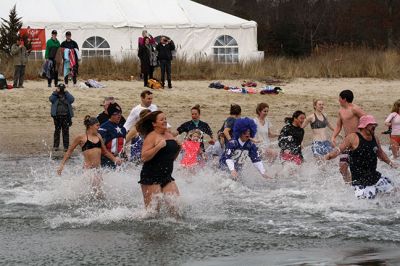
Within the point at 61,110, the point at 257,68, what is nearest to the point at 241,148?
the point at 61,110

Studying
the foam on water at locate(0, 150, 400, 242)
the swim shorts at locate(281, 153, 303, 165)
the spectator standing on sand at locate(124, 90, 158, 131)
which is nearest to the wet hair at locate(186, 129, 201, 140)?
the foam on water at locate(0, 150, 400, 242)

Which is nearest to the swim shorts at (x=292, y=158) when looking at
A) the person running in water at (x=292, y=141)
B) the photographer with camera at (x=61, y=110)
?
the person running in water at (x=292, y=141)

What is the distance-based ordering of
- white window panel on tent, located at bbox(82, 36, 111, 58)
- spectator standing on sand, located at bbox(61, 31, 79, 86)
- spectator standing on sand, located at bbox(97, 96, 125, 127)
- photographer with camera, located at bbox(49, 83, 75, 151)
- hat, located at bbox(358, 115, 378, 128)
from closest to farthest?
hat, located at bbox(358, 115, 378, 128), spectator standing on sand, located at bbox(97, 96, 125, 127), photographer with camera, located at bbox(49, 83, 75, 151), spectator standing on sand, located at bbox(61, 31, 79, 86), white window panel on tent, located at bbox(82, 36, 111, 58)

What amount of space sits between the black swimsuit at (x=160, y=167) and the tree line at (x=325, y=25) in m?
33.0

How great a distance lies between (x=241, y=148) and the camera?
13273 mm

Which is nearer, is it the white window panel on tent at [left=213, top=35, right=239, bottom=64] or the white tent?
the white tent

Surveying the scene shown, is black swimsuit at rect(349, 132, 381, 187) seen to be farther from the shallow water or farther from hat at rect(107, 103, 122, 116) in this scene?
hat at rect(107, 103, 122, 116)

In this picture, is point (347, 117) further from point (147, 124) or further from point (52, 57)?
point (52, 57)

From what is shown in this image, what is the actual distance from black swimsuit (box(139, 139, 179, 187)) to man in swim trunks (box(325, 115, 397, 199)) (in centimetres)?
217

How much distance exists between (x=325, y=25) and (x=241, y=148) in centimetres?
3884

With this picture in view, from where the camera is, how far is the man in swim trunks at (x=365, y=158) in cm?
1109

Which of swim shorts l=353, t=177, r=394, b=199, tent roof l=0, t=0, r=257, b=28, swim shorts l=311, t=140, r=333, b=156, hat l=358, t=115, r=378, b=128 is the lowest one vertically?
swim shorts l=353, t=177, r=394, b=199

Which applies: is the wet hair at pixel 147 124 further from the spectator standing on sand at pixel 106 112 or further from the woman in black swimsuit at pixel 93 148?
the spectator standing on sand at pixel 106 112

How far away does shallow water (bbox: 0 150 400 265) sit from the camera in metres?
9.10
